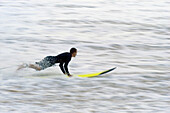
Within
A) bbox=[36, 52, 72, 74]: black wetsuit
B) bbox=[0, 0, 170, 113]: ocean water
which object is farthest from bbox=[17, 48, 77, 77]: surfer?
bbox=[0, 0, 170, 113]: ocean water

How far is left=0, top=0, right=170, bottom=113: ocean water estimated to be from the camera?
31.4ft

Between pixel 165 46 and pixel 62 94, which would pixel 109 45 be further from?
pixel 62 94

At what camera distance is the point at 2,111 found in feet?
28.9

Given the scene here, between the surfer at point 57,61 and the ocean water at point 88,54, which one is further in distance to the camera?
the surfer at point 57,61

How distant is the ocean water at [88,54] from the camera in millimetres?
9562

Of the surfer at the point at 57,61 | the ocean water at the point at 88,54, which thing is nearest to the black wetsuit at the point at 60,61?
the surfer at the point at 57,61

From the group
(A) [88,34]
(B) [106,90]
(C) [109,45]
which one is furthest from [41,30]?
(B) [106,90]

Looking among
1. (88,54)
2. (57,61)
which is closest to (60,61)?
(57,61)

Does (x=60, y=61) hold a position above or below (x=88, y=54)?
above

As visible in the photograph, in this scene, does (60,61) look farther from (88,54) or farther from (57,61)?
(88,54)

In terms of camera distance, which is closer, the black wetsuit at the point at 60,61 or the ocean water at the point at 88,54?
the ocean water at the point at 88,54

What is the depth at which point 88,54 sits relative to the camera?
582 inches

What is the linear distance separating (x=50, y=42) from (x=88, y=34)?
2253 mm

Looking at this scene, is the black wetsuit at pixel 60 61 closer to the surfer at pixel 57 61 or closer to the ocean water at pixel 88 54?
the surfer at pixel 57 61
